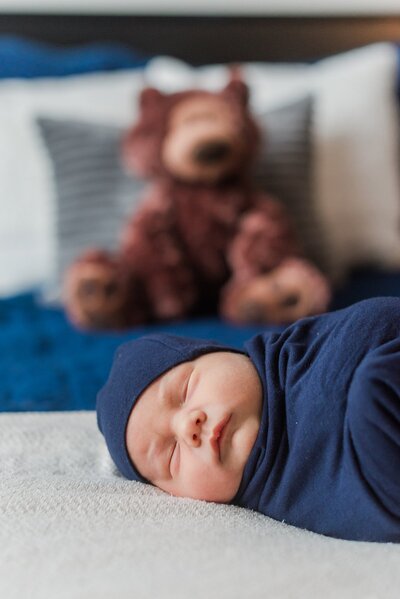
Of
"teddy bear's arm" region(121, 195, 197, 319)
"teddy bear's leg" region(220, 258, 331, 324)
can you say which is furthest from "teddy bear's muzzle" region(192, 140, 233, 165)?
"teddy bear's leg" region(220, 258, 331, 324)

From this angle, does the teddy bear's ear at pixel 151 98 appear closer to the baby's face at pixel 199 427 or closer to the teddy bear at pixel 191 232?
the teddy bear at pixel 191 232

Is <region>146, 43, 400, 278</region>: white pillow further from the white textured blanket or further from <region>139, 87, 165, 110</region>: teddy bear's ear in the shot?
the white textured blanket

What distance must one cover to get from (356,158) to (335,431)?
44.0 inches

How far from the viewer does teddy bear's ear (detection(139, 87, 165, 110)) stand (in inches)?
60.7

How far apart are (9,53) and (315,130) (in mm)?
759

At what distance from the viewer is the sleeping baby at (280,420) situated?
0.65 m

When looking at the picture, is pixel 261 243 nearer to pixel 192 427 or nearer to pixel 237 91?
pixel 237 91

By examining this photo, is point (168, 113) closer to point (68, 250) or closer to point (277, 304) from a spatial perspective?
point (68, 250)

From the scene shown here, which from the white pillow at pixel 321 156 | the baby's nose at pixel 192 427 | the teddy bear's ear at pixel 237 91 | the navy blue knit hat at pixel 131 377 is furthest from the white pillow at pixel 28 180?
the baby's nose at pixel 192 427

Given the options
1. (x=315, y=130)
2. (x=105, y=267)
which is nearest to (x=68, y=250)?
(x=105, y=267)

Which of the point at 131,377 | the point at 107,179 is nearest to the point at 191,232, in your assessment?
the point at 107,179

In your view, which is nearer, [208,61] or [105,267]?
[105,267]

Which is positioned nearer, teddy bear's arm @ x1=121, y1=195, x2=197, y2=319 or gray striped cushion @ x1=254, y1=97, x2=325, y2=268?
teddy bear's arm @ x1=121, y1=195, x2=197, y2=319

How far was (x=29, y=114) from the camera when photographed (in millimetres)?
1660
